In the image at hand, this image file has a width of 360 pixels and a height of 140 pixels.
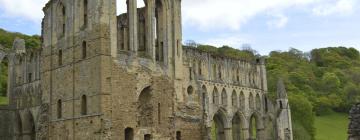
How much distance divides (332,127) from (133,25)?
151ft

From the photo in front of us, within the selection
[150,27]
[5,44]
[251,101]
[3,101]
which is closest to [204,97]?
[251,101]

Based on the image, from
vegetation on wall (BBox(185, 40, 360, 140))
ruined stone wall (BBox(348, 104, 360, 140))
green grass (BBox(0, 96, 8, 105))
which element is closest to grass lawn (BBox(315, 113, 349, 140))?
vegetation on wall (BBox(185, 40, 360, 140))

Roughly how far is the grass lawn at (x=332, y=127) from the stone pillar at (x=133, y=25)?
3753cm

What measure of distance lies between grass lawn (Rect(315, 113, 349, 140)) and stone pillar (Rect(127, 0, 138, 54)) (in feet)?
123

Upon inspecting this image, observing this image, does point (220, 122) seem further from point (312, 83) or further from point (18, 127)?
point (312, 83)

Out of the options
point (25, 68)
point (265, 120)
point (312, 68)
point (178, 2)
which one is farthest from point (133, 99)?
point (312, 68)

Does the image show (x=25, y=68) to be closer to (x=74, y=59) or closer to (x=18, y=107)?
(x=18, y=107)

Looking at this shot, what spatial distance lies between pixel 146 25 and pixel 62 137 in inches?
307

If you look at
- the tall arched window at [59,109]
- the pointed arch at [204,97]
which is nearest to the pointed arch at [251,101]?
the pointed arch at [204,97]

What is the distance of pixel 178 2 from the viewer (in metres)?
28.8

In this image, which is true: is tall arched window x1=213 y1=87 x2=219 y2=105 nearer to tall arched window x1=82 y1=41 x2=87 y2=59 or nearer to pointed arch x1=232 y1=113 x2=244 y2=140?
pointed arch x1=232 y1=113 x2=244 y2=140

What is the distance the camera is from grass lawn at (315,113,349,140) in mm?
58588

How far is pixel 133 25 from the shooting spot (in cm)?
2589

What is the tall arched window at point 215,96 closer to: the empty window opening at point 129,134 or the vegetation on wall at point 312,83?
the vegetation on wall at point 312,83
